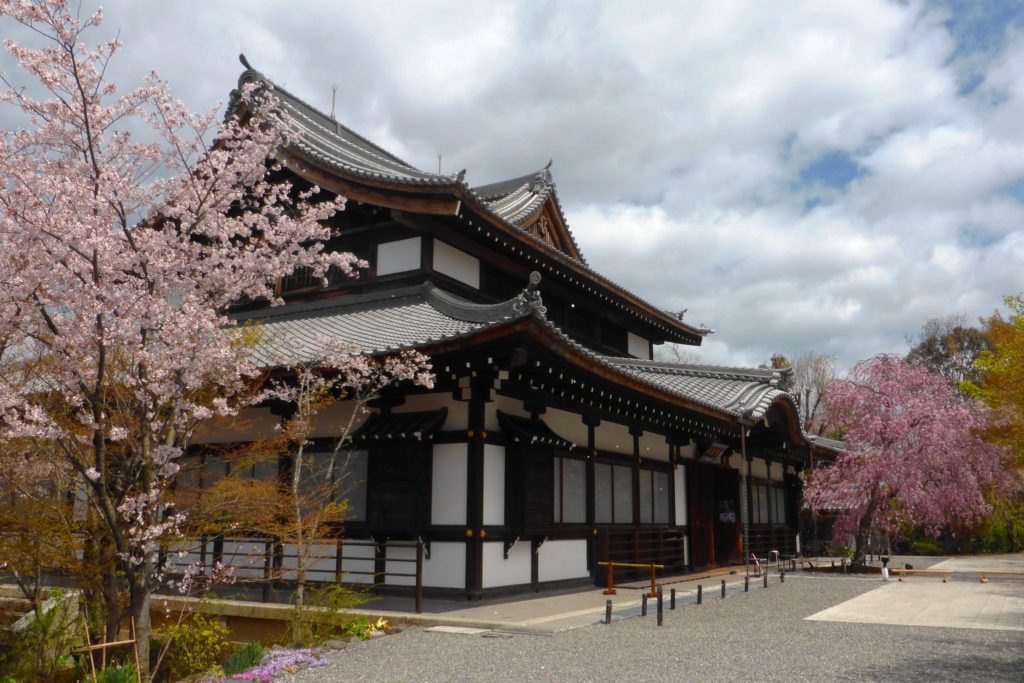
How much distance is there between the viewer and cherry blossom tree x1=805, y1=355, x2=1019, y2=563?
19406 millimetres

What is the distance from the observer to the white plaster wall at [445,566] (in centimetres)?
1212

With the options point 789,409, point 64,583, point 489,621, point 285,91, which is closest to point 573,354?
point 489,621

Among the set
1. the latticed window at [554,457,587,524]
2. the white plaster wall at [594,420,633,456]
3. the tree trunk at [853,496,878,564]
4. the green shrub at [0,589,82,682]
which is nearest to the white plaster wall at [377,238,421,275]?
the latticed window at [554,457,587,524]

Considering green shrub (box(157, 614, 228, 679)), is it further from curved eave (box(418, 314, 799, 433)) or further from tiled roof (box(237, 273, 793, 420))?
curved eave (box(418, 314, 799, 433))

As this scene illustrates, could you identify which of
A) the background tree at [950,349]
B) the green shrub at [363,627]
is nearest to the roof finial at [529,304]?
the green shrub at [363,627]

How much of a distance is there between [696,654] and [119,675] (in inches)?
231

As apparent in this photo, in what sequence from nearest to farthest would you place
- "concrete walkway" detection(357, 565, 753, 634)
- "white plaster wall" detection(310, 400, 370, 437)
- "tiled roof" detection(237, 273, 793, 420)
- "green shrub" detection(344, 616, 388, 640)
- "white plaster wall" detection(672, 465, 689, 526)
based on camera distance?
"green shrub" detection(344, 616, 388, 640) < "concrete walkway" detection(357, 565, 753, 634) < "tiled roof" detection(237, 273, 793, 420) < "white plaster wall" detection(310, 400, 370, 437) < "white plaster wall" detection(672, 465, 689, 526)

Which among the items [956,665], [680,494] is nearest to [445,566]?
[956,665]

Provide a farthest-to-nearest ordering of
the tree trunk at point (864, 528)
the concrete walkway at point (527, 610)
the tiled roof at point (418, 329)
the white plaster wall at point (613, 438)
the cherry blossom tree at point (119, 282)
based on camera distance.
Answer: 1. the tree trunk at point (864, 528)
2. the white plaster wall at point (613, 438)
3. the tiled roof at point (418, 329)
4. the concrete walkway at point (527, 610)
5. the cherry blossom tree at point (119, 282)

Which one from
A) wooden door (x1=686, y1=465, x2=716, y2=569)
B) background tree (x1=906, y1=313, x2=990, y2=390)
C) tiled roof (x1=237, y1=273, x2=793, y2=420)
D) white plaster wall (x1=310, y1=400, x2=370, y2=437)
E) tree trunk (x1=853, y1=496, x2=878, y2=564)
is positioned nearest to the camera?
tiled roof (x1=237, y1=273, x2=793, y2=420)

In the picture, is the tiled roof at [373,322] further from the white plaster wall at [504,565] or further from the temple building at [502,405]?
the white plaster wall at [504,565]

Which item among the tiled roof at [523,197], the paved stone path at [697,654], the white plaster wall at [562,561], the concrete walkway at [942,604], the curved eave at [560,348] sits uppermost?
the tiled roof at [523,197]

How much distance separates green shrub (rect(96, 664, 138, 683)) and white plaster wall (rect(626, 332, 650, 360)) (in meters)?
17.1

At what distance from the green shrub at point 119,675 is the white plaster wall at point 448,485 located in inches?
216
